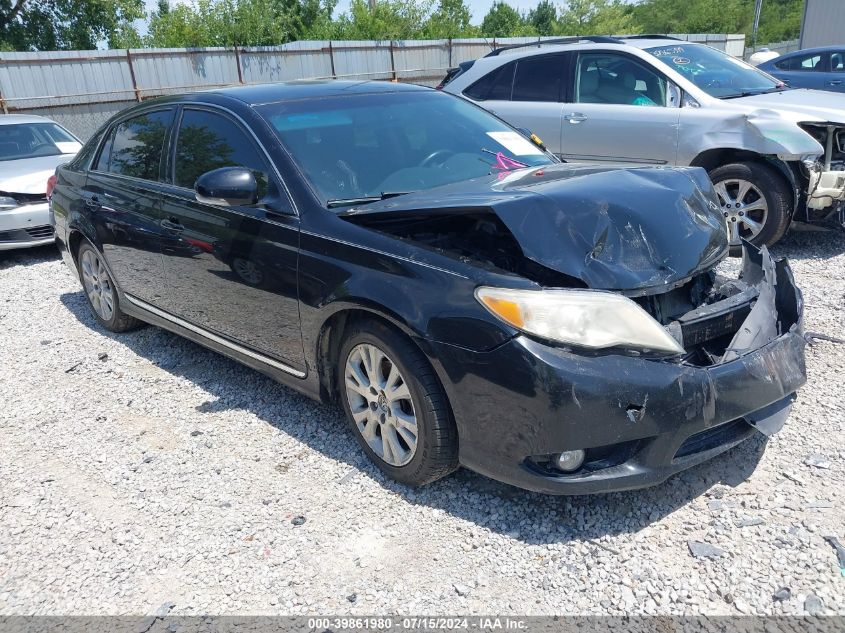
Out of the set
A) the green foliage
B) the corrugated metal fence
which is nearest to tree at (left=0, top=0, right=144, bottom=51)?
the green foliage

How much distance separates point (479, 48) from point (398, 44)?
3867 millimetres

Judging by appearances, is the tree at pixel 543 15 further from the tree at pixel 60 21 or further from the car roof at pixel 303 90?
the car roof at pixel 303 90

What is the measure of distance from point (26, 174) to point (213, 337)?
17.2ft

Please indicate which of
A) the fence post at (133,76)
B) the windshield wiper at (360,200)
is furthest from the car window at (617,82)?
the fence post at (133,76)

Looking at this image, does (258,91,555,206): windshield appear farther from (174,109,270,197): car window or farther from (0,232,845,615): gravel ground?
(0,232,845,615): gravel ground

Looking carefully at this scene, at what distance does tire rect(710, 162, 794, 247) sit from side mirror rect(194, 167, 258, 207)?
13.3 feet

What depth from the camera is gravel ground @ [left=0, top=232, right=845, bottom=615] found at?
2.53m

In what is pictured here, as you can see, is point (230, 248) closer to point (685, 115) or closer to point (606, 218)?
point (606, 218)

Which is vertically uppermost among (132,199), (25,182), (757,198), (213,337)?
(132,199)

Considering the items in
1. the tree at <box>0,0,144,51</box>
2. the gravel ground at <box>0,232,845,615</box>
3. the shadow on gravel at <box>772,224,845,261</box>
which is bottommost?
the shadow on gravel at <box>772,224,845,261</box>

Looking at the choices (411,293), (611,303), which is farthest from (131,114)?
(611,303)

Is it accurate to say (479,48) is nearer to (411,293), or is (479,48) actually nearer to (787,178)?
(787,178)

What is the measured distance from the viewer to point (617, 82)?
671 centimetres

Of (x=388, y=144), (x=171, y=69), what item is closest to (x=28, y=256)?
(x=388, y=144)
